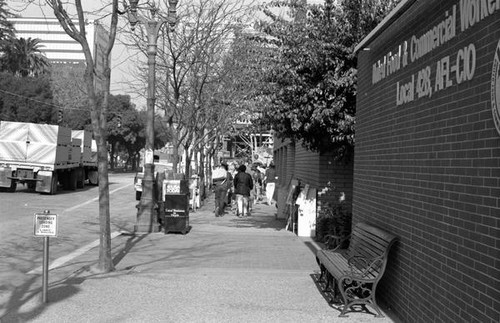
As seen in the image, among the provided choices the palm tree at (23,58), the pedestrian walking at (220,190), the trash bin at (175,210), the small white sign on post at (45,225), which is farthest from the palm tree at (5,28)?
the small white sign on post at (45,225)

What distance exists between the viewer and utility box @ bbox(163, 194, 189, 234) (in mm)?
13805

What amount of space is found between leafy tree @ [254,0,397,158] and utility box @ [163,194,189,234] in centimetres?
348

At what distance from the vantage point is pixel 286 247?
1202 cm

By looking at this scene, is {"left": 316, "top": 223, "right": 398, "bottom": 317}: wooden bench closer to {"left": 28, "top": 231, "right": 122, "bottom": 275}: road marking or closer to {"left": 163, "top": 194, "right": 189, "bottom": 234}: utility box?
{"left": 28, "top": 231, "right": 122, "bottom": 275}: road marking

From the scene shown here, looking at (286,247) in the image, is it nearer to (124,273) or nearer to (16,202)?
(124,273)

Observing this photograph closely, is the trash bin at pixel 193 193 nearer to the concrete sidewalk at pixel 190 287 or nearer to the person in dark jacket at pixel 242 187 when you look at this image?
the person in dark jacket at pixel 242 187

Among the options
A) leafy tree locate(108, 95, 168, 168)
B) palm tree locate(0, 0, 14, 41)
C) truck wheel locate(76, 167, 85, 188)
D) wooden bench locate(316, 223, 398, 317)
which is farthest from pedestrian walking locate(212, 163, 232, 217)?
leafy tree locate(108, 95, 168, 168)

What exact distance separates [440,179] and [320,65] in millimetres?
6260

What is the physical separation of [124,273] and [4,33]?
4270 centimetres

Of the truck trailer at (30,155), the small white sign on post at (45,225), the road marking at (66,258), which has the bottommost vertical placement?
the road marking at (66,258)

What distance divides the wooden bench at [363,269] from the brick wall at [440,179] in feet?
0.60

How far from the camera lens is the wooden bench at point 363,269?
6.20 meters

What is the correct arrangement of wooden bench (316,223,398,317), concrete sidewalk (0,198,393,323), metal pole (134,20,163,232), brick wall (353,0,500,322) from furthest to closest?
metal pole (134,20,163,232), concrete sidewalk (0,198,393,323), wooden bench (316,223,398,317), brick wall (353,0,500,322)

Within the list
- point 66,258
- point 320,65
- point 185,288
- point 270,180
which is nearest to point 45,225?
point 185,288
